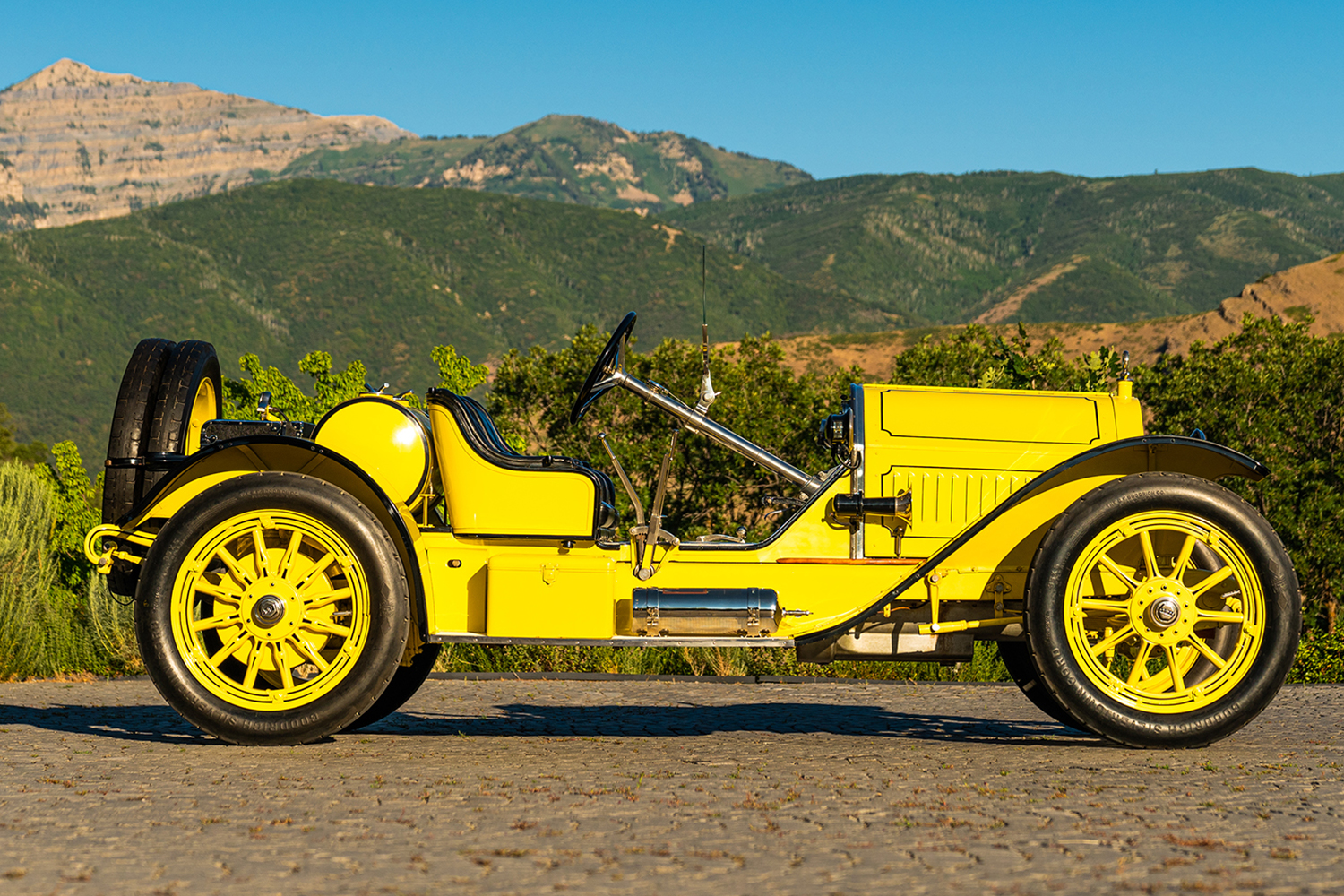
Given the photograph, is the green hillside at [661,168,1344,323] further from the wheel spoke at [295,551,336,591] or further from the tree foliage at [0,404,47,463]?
the wheel spoke at [295,551,336,591]

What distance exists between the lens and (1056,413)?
18.0 ft

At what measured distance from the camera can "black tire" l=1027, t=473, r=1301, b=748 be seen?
16.4ft

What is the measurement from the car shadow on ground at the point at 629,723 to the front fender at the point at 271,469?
0.99m

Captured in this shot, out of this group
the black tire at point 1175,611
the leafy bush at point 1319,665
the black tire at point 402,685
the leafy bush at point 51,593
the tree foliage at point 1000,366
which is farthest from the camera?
the tree foliage at point 1000,366

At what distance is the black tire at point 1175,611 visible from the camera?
499 cm

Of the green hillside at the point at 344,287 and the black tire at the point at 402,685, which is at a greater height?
the green hillside at the point at 344,287

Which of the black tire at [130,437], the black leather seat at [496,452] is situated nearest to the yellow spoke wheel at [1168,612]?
the black leather seat at [496,452]

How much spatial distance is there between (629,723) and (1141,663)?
2507 mm

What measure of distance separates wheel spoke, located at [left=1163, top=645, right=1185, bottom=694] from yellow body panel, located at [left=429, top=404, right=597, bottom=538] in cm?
242

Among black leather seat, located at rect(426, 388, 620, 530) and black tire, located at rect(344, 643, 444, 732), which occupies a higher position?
black leather seat, located at rect(426, 388, 620, 530)

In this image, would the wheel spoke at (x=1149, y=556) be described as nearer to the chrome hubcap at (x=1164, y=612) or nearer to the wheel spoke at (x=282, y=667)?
the chrome hubcap at (x=1164, y=612)

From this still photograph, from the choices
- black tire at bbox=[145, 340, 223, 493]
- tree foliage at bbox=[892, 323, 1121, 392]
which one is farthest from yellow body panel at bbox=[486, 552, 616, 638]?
tree foliage at bbox=[892, 323, 1121, 392]

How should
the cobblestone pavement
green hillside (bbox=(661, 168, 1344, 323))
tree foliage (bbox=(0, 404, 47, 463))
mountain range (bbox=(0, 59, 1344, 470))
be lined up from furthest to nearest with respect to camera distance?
green hillside (bbox=(661, 168, 1344, 323))
mountain range (bbox=(0, 59, 1344, 470))
tree foliage (bbox=(0, 404, 47, 463))
the cobblestone pavement

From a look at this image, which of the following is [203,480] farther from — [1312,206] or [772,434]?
[1312,206]
